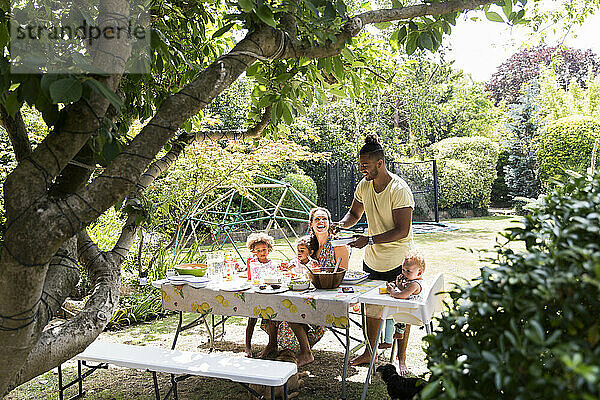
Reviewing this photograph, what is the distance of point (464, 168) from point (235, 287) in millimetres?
14663

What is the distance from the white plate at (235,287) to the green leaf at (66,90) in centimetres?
292

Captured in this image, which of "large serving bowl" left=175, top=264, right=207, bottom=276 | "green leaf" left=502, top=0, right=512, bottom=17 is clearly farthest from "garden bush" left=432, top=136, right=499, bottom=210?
"green leaf" left=502, top=0, right=512, bottom=17

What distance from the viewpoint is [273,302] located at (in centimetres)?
396

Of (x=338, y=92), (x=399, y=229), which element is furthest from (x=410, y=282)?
(x=338, y=92)

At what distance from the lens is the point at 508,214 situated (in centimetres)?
1834

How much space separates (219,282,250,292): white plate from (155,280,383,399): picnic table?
0.06ft

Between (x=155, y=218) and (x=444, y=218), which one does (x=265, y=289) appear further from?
(x=444, y=218)

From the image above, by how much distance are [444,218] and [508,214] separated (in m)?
2.54

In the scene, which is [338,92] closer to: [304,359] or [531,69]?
[304,359]

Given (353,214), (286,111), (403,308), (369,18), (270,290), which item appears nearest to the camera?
(369,18)

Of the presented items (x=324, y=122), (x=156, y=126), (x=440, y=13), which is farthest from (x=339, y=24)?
(x=324, y=122)

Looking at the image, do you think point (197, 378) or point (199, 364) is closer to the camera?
point (199, 364)

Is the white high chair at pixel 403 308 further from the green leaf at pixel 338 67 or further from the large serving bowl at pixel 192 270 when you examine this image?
the green leaf at pixel 338 67

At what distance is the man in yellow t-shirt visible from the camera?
4254 millimetres
